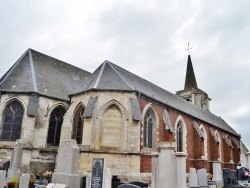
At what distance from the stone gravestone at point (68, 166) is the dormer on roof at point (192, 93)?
26030 mm

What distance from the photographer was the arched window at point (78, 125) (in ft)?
53.7

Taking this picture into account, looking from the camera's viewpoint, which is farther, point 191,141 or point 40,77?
point 191,141

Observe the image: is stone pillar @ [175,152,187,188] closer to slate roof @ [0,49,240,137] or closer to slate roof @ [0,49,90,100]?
slate roof @ [0,49,240,137]

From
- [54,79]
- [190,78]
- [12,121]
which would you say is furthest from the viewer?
[190,78]

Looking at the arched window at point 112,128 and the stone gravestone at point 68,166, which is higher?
the arched window at point 112,128

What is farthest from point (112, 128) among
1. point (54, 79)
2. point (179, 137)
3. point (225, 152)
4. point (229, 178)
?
point (225, 152)

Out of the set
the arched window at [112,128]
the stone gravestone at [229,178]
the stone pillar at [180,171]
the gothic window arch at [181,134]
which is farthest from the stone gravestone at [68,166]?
the gothic window arch at [181,134]

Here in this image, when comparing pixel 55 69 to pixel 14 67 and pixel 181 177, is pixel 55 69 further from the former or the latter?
pixel 181 177

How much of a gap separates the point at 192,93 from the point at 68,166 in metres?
26.8

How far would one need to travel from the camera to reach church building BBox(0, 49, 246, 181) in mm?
14578

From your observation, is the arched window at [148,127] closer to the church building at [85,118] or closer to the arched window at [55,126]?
the church building at [85,118]

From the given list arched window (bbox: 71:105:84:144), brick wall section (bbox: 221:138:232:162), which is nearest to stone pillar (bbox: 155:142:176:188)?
arched window (bbox: 71:105:84:144)

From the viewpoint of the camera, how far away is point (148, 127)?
56.6 feet

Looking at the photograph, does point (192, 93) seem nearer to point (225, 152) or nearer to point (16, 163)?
point (225, 152)
